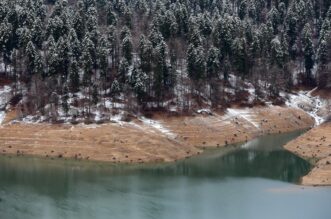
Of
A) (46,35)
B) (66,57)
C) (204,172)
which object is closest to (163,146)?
(204,172)

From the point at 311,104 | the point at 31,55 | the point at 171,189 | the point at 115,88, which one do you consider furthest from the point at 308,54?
the point at 171,189

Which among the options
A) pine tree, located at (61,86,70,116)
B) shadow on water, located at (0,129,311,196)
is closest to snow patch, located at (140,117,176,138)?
shadow on water, located at (0,129,311,196)

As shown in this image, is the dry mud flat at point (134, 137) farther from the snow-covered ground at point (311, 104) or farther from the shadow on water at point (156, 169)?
the snow-covered ground at point (311, 104)

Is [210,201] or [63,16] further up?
[63,16]

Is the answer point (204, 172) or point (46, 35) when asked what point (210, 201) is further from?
point (46, 35)

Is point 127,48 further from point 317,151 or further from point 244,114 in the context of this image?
point 317,151

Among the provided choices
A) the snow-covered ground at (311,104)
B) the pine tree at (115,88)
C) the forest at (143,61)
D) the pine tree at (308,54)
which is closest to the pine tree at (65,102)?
the forest at (143,61)
